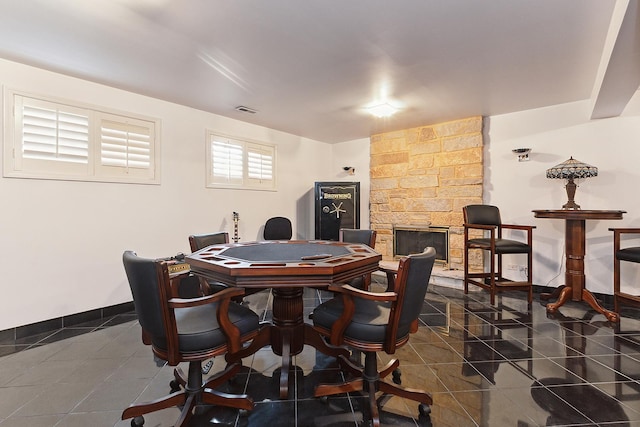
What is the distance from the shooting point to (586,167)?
3166 millimetres

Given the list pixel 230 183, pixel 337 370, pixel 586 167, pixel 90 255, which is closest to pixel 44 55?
pixel 90 255

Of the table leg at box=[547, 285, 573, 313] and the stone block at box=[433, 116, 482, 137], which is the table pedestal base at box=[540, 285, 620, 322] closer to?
the table leg at box=[547, 285, 573, 313]

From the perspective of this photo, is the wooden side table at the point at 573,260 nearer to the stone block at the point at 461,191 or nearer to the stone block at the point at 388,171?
the stone block at the point at 461,191

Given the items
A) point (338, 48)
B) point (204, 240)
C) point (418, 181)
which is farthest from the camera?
point (418, 181)

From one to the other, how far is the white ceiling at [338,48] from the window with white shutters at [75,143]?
0.37 m

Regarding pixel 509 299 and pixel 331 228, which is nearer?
pixel 509 299

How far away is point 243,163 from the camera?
4559mm

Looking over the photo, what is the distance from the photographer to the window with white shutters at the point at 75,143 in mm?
2641

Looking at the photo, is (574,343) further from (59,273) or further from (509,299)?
(59,273)

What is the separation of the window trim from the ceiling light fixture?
1.85 m

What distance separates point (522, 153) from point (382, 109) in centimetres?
198

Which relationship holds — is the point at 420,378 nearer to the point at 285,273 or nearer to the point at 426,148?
the point at 285,273

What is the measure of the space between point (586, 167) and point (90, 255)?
533 cm

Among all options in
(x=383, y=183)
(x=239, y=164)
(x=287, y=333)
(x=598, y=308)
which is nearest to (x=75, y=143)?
(x=239, y=164)
